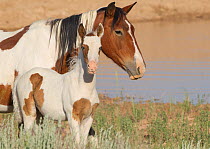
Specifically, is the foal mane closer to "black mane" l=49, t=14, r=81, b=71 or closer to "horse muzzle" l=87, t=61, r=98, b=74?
"black mane" l=49, t=14, r=81, b=71

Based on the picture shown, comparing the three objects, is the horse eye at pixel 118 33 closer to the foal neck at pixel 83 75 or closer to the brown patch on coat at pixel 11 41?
the foal neck at pixel 83 75

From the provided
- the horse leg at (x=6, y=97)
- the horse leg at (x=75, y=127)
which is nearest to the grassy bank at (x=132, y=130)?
the horse leg at (x=75, y=127)

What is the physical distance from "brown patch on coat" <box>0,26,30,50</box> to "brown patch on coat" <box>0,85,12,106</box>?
517 mm

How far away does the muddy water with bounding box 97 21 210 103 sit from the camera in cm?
1510

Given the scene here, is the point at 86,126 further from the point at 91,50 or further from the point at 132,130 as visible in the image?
the point at 132,130

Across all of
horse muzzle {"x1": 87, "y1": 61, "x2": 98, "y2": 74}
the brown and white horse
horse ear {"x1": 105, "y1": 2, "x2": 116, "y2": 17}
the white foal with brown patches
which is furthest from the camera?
horse ear {"x1": 105, "y1": 2, "x2": 116, "y2": 17}

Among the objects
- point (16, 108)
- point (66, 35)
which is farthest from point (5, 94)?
point (66, 35)

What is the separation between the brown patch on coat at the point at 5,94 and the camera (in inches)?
361

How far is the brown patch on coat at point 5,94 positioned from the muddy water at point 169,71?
394 centimetres

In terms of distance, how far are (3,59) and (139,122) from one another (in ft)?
10.7

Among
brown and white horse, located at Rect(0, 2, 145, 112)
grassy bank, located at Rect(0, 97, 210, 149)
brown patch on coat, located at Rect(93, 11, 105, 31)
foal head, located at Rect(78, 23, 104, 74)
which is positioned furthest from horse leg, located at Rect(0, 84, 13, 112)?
foal head, located at Rect(78, 23, 104, 74)

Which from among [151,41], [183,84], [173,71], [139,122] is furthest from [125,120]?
[151,41]

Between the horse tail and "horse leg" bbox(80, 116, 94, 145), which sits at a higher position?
the horse tail

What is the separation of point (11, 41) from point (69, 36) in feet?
2.88
